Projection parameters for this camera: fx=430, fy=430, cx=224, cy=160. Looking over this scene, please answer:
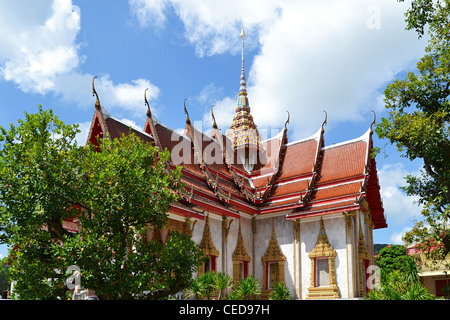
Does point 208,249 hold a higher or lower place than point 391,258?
higher

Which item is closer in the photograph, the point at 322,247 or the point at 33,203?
the point at 33,203

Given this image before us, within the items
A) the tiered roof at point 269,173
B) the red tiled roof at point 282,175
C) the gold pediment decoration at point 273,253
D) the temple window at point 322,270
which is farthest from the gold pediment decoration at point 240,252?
the temple window at point 322,270

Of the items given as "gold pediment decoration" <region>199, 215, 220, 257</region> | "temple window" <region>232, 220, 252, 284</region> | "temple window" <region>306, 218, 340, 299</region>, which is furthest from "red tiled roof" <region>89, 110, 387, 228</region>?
"temple window" <region>232, 220, 252, 284</region>

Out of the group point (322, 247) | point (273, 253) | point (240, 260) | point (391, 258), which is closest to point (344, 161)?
point (322, 247)

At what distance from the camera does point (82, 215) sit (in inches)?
340

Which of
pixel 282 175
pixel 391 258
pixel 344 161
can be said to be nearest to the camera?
pixel 344 161

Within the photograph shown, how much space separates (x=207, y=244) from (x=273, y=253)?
13.2ft

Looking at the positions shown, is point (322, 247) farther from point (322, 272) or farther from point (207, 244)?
point (207, 244)

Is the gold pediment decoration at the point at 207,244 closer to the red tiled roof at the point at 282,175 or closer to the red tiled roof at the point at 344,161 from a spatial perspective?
the red tiled roof at the point at 282,175

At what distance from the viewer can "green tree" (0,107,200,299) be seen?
8141mm

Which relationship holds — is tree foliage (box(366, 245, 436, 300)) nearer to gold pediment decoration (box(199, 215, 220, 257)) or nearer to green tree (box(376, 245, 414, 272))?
green tree (box(376, 245, 414, 272))

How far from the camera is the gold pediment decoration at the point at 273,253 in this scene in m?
19.8

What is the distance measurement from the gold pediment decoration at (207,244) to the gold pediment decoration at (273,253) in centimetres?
319
